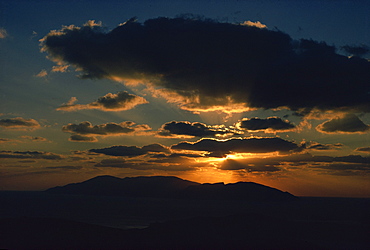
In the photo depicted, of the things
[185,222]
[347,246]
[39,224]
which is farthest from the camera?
[185,222]

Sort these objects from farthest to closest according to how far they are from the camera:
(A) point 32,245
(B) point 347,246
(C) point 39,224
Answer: (B) point 347,246, (C) point 39,224, (A) point 32,245

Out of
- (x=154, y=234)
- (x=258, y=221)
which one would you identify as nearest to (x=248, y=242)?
(x=154, y=234)

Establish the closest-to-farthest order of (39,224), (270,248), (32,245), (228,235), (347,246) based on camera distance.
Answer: (32,245), (270,248), (39,224), (228,235), (347,246)

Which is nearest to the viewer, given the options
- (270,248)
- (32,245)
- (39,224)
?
(32,245)

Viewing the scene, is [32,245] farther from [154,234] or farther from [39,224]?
[154,234]

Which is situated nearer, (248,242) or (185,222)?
(248,242)

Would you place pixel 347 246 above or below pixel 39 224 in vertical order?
below

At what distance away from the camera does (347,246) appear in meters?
114

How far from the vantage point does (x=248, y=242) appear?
92.5 metres

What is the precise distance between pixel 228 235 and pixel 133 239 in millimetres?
34748

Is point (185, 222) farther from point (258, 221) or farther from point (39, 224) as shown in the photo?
point (39, 224)

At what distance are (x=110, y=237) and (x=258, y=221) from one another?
66634mm

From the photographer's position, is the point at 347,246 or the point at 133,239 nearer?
the point at 133,239

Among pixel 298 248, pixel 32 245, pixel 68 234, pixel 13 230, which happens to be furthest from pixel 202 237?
pixel 13 230
